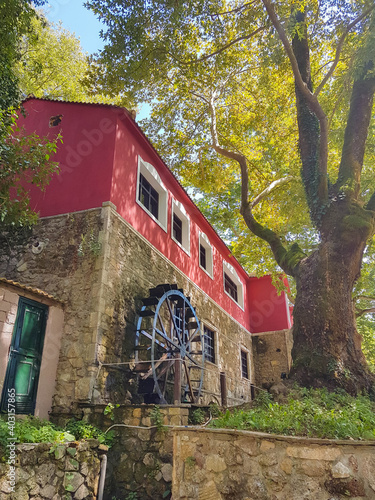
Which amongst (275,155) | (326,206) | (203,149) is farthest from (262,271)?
(326,206)

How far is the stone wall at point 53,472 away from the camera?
12.4ft

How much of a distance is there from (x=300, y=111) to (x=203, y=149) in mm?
3282

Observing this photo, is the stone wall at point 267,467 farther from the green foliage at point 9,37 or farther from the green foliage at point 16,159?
the green foliage at point 9,37

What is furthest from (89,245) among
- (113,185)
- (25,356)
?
(25,356)

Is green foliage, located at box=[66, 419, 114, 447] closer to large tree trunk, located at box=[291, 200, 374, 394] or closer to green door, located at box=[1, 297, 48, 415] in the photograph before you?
green door, located at box=[1, 297, 48, 415]

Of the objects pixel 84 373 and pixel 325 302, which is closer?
pixel 84 373

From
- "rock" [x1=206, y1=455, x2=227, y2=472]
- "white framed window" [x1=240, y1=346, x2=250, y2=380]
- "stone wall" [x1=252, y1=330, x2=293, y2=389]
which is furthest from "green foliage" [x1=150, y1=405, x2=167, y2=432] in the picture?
"stone wall" [x1=252, y1=330, x2=293, y2=389]

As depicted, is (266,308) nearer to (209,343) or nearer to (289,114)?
(209,343)

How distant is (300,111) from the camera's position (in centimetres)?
820

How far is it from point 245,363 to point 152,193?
8.30 metres

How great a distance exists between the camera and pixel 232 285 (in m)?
14.5

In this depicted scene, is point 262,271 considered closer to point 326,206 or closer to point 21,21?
point 326,206

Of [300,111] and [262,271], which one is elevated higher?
[300,111]

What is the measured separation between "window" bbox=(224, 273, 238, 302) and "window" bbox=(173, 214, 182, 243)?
14.1 feet
